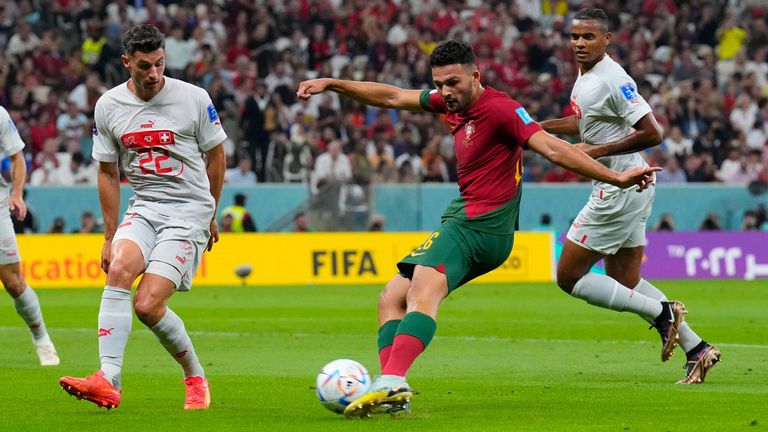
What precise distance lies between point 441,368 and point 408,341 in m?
3.27

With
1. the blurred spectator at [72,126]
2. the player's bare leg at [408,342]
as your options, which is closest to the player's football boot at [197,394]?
the player's bare leg at [408,342]

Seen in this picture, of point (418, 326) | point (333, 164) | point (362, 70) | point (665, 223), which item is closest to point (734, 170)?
point (665, 223)

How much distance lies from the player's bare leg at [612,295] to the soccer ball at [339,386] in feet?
8.92

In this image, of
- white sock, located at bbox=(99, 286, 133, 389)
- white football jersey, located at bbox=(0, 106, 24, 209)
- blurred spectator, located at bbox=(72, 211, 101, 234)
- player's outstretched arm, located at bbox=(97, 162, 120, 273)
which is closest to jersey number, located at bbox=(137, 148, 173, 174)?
player's outstretched arm, located at bbox=(97, 162, 120, 273)

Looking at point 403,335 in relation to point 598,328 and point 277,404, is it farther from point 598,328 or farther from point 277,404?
point 598,328

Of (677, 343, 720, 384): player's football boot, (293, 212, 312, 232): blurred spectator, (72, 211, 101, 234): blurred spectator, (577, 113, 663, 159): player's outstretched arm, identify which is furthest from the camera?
(293, 212, 312, 232): blurred spectator

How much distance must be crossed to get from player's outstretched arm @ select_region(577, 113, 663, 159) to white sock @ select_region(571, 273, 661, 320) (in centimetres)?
99

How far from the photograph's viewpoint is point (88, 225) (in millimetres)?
22109

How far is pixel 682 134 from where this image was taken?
88.4 feet

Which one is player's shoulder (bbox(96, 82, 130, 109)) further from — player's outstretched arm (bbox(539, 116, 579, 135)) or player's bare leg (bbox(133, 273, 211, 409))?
player's outstretched arm (bbox(539, 116, 579, 135))

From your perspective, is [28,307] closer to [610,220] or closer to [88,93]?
[610,220]

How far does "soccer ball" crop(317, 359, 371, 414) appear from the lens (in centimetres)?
728

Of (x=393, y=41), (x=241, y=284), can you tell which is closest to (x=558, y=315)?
(x=241, y=284)

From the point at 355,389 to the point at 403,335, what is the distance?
0.39m
